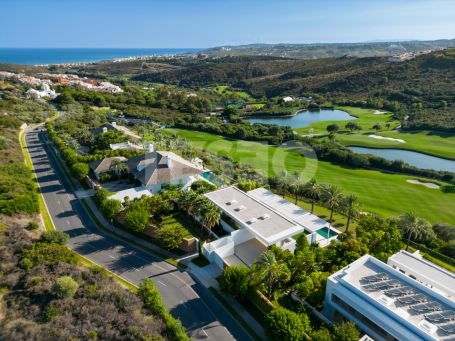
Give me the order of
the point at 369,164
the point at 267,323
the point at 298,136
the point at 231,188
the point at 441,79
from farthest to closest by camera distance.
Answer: the point at 441,79
the point at 298,136
the point at 369,164
the point at 231,188
the point at 267,323

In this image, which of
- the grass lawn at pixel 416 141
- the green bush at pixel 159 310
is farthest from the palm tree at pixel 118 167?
the grass lawn at pixel 416 141

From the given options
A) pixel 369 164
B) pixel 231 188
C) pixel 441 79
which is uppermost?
pixel 441 79

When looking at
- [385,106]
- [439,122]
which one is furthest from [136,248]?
[385,106]

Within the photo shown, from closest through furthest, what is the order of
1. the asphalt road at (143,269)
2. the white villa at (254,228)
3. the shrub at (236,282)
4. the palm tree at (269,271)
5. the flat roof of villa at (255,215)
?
the asphalt road at (143,269) < the palm tree at (269,271) < the shrub at (236,282) < the white villa at (254,228) < the flat roof of villa at (255,215)

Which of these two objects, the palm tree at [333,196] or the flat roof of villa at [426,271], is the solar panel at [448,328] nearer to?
the flat roof of villa at [426,271]

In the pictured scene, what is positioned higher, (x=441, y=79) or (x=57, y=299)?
(x=441, y=79)

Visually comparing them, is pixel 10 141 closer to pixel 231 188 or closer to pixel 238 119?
pixel 231 188

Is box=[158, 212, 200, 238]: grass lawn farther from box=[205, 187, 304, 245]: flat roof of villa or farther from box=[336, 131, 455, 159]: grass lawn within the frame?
box=[336, 131, 455, 159]: grass lawn
